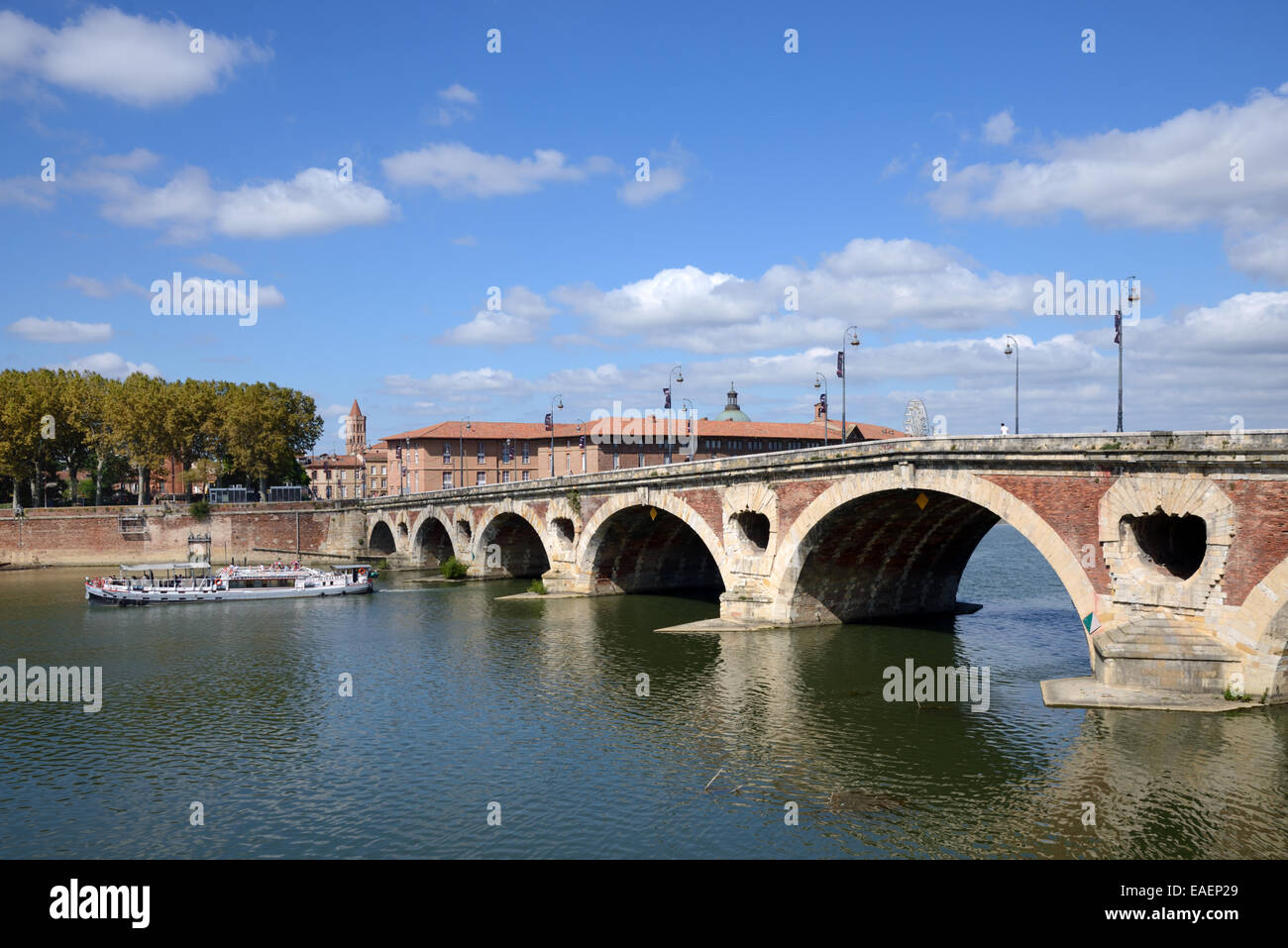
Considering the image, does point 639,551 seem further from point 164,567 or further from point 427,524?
point 164,567

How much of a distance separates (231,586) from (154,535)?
113 feet

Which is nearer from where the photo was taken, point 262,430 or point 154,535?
point 154,535

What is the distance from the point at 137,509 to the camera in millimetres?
92250

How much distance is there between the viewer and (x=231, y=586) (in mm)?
63344

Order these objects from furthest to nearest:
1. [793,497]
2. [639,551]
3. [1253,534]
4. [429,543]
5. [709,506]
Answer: [429,543]
[639,551]
[709,506]
[793,497]
[1253,534]

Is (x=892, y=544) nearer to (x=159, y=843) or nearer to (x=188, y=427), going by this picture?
(x=159, y=843)

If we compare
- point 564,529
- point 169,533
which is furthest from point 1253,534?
point 169,533

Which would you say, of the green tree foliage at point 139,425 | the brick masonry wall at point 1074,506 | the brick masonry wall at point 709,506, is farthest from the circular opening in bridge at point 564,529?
the green tree foliage at point 139,425

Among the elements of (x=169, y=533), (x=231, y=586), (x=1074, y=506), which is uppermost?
(x=1074, y=506)

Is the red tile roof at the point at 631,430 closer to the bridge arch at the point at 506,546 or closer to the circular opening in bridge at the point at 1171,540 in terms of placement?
the bridge arch at the point at 506,546

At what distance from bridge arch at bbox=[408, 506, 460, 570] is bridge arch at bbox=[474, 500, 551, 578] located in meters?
9.68

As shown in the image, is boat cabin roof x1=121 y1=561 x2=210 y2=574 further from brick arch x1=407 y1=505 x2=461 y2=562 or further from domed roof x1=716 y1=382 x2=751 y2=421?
domed roof x1=716 y1=382 x2=751 y2=421
